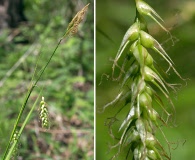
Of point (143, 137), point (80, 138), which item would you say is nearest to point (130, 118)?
point (143, 137)

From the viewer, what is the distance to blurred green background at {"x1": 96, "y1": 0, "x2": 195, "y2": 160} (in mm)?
1329

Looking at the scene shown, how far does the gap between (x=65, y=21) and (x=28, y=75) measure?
16.8 inches

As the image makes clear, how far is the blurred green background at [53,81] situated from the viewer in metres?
2.26

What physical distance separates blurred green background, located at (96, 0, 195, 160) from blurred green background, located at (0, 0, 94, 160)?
59 cm

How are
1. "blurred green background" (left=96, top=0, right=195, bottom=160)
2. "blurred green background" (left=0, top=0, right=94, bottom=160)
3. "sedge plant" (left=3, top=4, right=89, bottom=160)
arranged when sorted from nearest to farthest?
"sedge plant" (left=3, top=4, right=89, bottom=160) < "blurred green background" (left=96, top=0, right=195, bottom=160) < "blurred green background" (left=0, top=0, right=94, bottom=160)

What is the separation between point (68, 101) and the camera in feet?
8.14

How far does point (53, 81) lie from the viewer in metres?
2.48

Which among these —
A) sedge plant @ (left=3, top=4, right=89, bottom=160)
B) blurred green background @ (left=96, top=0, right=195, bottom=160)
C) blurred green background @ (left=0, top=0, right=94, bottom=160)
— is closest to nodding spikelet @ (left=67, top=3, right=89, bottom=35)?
sedge plant @ (left=3, top=4, right=89, bottom=160)

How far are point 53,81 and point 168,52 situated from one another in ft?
3.47

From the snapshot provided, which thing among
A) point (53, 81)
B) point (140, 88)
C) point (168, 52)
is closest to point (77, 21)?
point (140, 88)

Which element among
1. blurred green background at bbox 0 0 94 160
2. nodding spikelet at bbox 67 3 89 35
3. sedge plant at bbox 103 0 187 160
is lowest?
blurred green background at bbox 0 0 94 160

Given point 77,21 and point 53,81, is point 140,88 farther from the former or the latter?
point 53,81

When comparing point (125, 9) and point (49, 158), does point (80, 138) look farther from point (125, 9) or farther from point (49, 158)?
point (125, 9)

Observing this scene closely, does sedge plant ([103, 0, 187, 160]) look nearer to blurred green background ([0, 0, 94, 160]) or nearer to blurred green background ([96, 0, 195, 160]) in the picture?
blurred green background ([96, 0, 195, 160])
